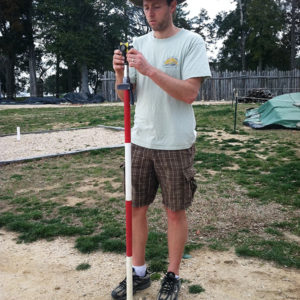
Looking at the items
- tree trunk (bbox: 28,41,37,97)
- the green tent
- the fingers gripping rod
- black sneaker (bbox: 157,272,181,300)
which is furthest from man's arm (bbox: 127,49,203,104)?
tree trunk (bbox: 28,41,37,97)

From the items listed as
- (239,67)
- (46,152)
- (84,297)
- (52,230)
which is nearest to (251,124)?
(46,152)

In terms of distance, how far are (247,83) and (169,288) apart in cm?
2337

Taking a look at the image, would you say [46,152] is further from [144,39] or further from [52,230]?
[144,39]

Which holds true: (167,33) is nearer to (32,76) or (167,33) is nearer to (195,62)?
(195,62)

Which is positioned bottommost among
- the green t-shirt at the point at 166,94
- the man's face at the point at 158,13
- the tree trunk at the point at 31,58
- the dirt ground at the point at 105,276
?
the dirt ground at the point at 105,276

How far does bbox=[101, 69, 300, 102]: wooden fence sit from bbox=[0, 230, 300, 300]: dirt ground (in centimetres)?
2196

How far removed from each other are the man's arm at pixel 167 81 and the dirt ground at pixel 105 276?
4.52ft

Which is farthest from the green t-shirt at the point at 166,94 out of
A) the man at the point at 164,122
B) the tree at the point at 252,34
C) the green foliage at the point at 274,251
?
the tree at the point at 252,34

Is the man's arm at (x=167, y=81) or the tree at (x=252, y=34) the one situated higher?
the tree at (x=252, y=34)

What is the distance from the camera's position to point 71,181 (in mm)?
5285

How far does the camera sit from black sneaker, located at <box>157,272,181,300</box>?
2.35 m

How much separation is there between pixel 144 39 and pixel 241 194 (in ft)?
9.34

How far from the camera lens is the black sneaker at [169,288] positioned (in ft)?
7.72

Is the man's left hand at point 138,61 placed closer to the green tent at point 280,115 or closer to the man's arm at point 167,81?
the man's arm at point 167,81
